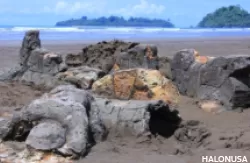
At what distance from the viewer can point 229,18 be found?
90875 mm

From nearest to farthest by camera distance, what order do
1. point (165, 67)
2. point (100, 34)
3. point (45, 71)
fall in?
point (165, 67) < point (45, 71) < point (100, 34)

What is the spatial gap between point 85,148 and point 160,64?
5.50 metres

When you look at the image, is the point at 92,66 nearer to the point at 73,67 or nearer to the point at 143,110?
the point at 73,67

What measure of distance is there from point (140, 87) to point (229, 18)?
85.5 meters

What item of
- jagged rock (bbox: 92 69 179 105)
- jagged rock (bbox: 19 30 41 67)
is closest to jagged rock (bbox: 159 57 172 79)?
→ jagged rock (bbox: 92 69 179 105)

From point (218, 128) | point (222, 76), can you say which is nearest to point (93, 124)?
point (218, 128)

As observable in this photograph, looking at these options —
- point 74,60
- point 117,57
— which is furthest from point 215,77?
point 74,60

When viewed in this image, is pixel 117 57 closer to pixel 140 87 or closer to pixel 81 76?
pixel 81 76

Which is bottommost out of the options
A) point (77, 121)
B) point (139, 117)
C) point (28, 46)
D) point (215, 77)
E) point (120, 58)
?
point (139, 117)

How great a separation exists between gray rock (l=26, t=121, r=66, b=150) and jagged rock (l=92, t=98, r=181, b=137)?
1.04 metres

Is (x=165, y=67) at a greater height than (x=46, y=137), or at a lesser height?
greater

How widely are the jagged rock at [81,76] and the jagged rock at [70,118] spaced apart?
133 inches

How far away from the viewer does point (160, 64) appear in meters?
10.6

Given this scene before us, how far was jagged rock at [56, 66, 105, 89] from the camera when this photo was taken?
9.64 metres
